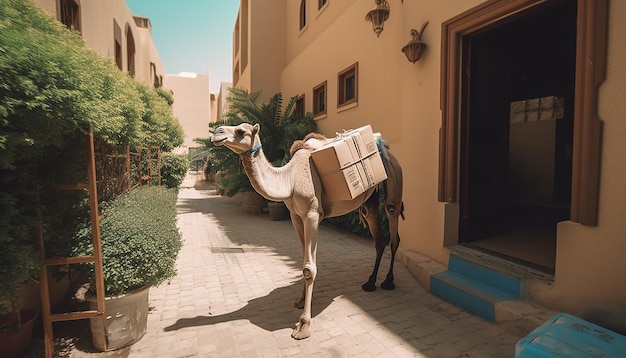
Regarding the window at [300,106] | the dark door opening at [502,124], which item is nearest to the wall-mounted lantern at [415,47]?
the dark door opening at [502,124]

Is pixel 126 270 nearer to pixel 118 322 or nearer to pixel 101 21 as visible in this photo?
pixel 118 322

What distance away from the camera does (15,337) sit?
267cm

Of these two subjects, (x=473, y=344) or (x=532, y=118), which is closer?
(x=473, y=344)

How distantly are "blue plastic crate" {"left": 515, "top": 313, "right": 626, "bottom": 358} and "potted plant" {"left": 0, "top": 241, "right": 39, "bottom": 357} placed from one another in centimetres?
360

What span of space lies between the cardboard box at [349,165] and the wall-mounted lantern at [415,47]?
222cm

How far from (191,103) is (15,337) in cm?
3312

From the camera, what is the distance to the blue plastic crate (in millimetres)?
2051

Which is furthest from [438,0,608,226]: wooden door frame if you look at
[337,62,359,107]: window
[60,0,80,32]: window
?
[60,0,80,32]: window

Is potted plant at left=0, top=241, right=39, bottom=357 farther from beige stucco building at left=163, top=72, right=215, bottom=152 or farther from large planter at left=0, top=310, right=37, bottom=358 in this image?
beige stucco building at left=163, top=72, right=215, bottom=152

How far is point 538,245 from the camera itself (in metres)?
4.45

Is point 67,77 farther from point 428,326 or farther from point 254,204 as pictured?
point 254,204

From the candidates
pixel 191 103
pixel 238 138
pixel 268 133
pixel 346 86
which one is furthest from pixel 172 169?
pixel 191 103

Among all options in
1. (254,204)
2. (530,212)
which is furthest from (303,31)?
(530,212)

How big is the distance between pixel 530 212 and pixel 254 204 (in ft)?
27.3
